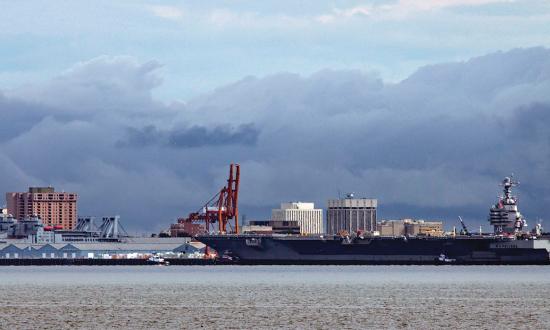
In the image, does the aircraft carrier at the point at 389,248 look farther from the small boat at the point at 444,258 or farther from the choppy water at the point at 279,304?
the choppy water at the point at 279,304

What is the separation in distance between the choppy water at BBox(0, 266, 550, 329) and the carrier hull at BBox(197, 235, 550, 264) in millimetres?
62488

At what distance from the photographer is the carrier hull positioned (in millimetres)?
181125

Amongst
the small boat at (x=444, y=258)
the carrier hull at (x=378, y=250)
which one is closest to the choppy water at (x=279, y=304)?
the carrier hull at (x=378, y=250)

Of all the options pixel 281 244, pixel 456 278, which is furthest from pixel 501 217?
pixel 456 278

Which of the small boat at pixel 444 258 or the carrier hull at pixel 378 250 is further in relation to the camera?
the small boat at pixel 444 258

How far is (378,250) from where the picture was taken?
609 feet

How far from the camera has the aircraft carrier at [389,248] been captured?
181000 millimetres

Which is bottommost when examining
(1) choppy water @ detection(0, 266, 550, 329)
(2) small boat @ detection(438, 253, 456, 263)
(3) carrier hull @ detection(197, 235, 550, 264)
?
(1) choppy water @ detection(0, 266, 550, 329)

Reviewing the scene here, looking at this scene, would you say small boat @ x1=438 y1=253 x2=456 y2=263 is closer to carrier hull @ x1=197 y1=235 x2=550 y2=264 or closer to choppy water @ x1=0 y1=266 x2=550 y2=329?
carrier hull @ x1=197 y1=235 x2=550 y2=264

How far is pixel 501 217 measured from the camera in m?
200

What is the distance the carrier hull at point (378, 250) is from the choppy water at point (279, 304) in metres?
62.5

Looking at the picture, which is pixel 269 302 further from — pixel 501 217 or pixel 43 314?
pixel 501 217

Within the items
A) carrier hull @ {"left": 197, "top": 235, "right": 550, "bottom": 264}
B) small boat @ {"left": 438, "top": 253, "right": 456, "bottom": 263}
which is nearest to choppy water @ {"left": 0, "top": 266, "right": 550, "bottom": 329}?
carrier hull @ {"left": 197, "top": 235, "right": 550, "bottom": 264}

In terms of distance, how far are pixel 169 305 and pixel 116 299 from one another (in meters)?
8.44
